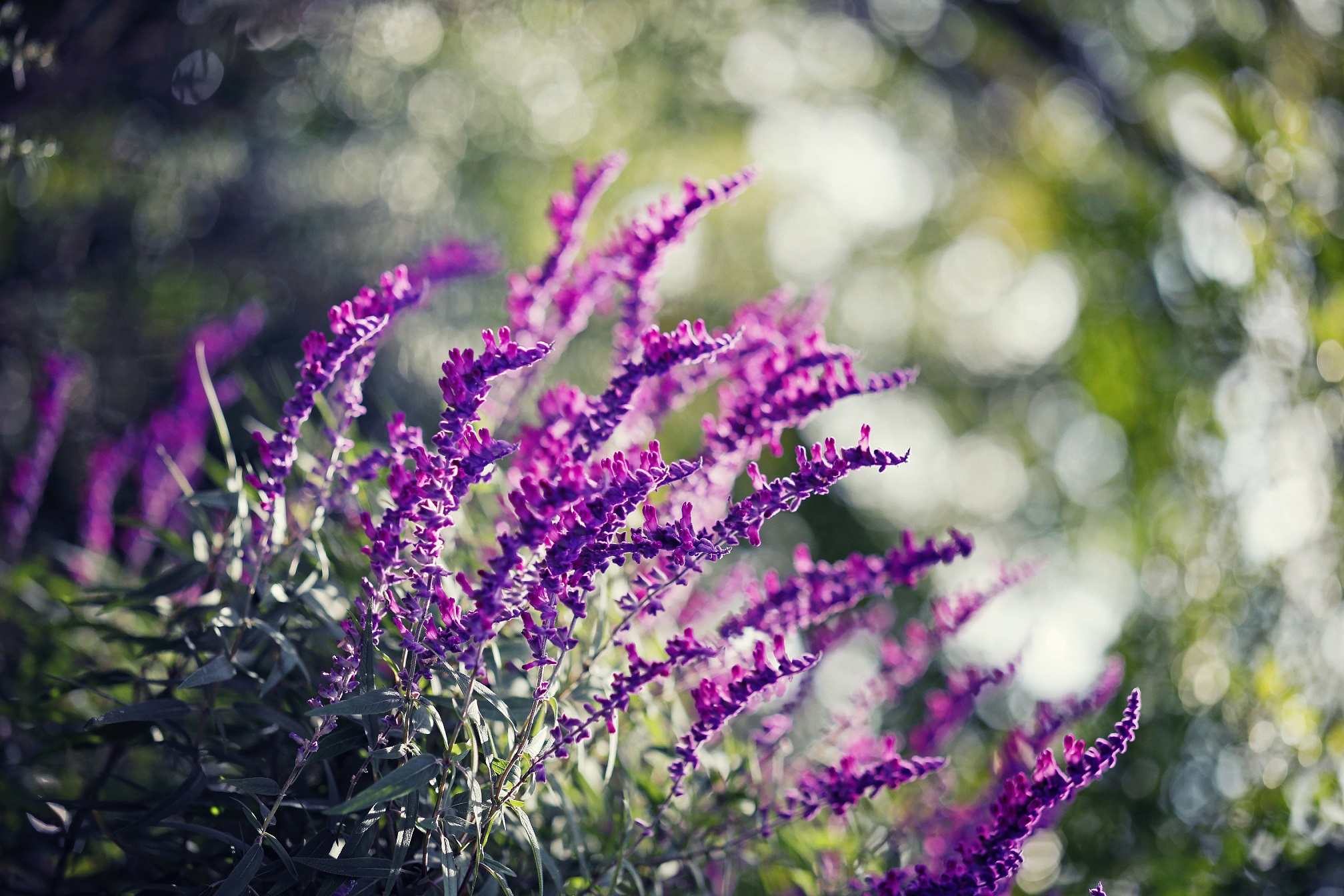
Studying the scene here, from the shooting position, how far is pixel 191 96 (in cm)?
309

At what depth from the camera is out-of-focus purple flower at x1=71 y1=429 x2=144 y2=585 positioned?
6.64ft

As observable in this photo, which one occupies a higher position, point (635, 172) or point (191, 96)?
point (191, 96)

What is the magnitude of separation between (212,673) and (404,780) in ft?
1.04

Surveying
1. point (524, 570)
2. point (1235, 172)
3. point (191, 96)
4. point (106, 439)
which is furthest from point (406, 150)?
point (524, 570)

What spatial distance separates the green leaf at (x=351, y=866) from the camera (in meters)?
0.97

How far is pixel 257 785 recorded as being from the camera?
1014 mm

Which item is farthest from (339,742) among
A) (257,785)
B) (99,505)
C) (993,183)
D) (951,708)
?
(993,183)

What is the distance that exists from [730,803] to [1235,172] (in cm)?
354

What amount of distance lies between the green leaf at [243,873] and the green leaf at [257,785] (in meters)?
0.06

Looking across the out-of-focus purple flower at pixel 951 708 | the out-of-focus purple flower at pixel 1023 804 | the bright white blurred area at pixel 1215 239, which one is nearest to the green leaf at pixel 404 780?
the out-of-focus purple flower at pixel 1023 804

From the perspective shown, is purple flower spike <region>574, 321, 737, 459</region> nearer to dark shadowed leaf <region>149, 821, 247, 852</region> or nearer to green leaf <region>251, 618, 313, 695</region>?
green leaf <region>251, 618, 313, 695</region>

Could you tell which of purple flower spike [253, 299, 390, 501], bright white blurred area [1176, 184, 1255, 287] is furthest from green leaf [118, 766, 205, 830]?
bright white blurred area [1176, 184, 1255, 287]

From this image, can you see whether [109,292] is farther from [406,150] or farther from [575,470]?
[575,470]

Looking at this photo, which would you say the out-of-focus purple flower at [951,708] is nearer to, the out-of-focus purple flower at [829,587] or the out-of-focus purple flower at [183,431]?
the out-of-focus purple flower at [829,587]
